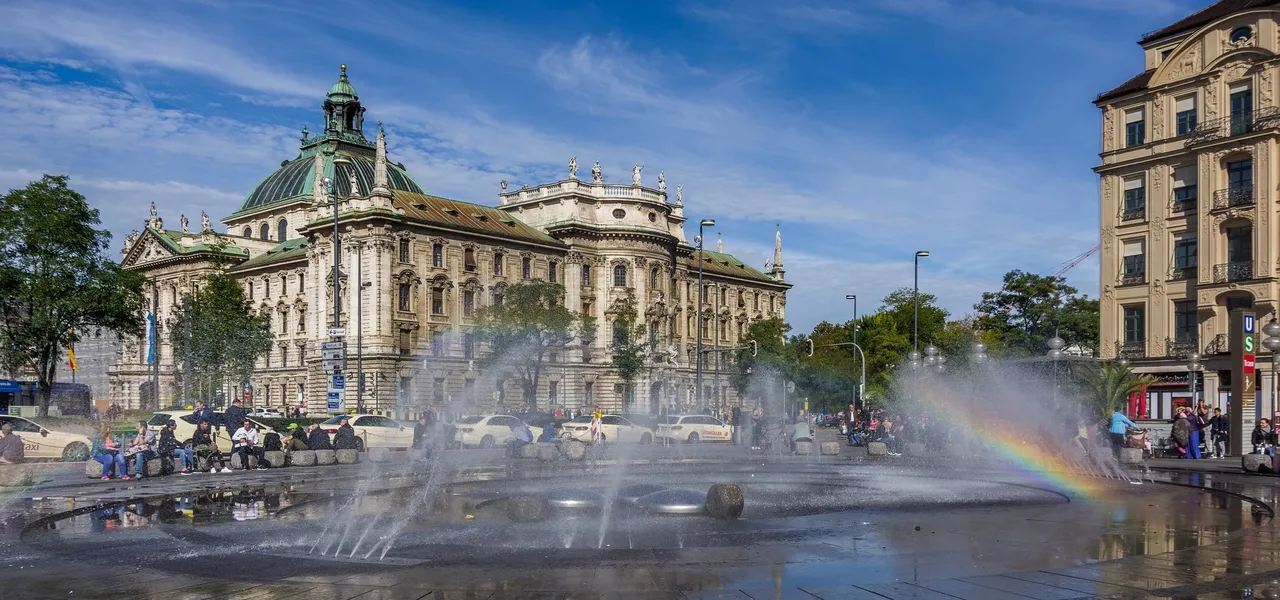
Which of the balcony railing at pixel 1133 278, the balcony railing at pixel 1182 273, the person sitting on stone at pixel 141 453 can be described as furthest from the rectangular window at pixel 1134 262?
the person sitting on stone at pixel 141 453

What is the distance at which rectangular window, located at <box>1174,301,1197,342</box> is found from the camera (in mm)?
50281

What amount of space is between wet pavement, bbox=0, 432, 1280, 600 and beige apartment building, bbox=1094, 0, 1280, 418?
26.5 m

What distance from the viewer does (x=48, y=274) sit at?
200ft

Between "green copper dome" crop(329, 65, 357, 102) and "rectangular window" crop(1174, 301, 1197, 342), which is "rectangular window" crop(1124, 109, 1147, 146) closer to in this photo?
"rectangular window" crop(1174, 301, 1197, 342)

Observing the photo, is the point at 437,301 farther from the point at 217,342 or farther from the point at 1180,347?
the point at 1180,347

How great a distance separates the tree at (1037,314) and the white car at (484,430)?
47520 mm

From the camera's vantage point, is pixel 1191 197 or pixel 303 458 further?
pixel 1191 197

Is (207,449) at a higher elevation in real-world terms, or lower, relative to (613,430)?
higher

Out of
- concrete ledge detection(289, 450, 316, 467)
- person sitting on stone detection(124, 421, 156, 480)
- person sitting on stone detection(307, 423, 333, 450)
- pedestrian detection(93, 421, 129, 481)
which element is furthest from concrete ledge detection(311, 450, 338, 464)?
pedestrian detection(93, 421, 129, 481)

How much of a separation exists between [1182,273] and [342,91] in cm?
9392

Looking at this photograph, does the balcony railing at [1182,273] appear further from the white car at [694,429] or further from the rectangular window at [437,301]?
the rectangular window at [437,301]

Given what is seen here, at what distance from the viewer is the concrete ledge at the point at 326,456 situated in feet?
106

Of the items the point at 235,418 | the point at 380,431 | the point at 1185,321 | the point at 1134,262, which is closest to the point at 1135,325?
the point at 1185,321

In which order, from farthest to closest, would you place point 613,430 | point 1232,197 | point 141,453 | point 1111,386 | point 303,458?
point 1232,197
point 613,430
point 1111,386
point 303,458
point 141,453
